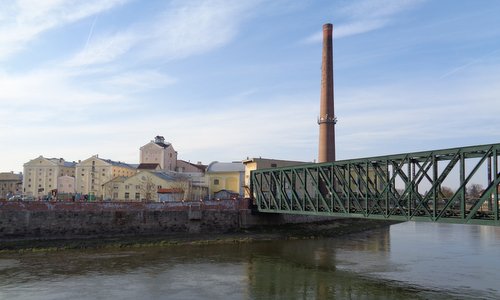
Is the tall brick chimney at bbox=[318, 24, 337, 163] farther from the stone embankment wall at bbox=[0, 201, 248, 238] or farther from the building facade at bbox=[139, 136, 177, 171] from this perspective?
the building facade at bbox=[139, 136, 177, 171]

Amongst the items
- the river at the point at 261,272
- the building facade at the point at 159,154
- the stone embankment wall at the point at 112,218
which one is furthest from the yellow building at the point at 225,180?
the river at the point at 261,272

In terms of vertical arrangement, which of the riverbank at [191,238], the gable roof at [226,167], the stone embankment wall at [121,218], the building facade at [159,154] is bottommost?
the riverbank at [191,238]

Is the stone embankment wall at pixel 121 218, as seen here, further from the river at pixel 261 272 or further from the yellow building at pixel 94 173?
the yellow building at pixel 94 173

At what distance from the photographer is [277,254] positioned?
39.2 m

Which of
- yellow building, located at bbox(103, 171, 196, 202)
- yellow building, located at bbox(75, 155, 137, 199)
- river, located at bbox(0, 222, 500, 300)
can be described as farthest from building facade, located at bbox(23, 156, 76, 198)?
river, located at bbox(0, 222, 500, 300)

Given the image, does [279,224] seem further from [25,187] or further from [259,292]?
[25,187]

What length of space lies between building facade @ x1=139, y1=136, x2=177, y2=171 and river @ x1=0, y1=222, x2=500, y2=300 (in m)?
81.4

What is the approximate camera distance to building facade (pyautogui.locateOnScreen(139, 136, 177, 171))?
123 meters

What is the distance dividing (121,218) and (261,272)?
22.4m

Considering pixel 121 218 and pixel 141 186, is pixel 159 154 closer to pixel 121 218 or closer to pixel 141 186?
pixel 141 186

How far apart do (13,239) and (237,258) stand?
21727mm

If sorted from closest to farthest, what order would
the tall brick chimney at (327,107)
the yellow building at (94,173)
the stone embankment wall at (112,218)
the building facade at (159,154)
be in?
the stone embankment wall at (112,218)
the tall brick chimney at (327,107)
the yellow building at (94,173)
the building facade at (159,154)

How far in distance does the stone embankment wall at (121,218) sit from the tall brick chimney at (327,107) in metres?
12.8

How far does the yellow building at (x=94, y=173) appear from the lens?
385ft
